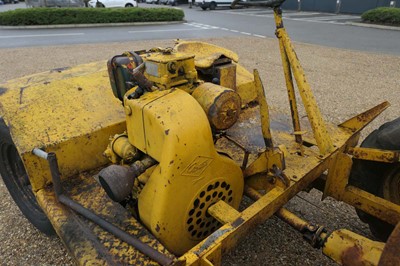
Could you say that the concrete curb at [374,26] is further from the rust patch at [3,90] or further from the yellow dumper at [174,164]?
the rust patch at [3,90]

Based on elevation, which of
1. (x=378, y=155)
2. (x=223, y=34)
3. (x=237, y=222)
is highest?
(x=378, y=155)

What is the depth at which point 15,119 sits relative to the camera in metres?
2.37

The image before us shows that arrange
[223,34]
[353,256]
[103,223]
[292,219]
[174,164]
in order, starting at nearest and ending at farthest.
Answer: [353,256], [174,164], [103,223], [292,219], [223,34]

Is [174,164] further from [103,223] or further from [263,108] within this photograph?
[263,108]

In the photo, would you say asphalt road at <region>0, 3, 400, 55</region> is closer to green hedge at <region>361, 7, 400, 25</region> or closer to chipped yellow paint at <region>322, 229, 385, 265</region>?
green hedge at <region>361, 7, 400, 25</region>

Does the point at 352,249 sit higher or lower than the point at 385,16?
higher

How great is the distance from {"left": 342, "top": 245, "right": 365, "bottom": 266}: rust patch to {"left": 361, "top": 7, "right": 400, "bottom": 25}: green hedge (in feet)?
51.0

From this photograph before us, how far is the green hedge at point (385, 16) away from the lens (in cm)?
1438

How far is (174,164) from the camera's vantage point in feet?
5.43

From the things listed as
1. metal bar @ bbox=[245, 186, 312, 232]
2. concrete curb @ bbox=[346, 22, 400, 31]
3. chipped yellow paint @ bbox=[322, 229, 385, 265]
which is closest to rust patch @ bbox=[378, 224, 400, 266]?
chipped yellow paint @ bbox=[322, 229, 385, 265]

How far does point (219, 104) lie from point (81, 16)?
51.7 feet

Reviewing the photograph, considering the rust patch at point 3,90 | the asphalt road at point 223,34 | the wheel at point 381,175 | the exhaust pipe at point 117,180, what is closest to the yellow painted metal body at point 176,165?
the exhaust pipe at point 117,180

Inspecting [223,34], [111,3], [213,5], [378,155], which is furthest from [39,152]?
[213,5]

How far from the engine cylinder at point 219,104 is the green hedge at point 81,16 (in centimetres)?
1557
